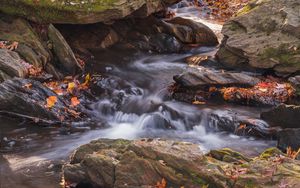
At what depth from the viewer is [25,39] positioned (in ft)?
34.9

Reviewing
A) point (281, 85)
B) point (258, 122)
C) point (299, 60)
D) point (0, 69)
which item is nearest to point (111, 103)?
point (0, 69)

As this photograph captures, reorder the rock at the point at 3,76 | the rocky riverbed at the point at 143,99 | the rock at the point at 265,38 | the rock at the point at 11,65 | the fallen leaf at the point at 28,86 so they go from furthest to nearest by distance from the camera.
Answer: the rock at the point at 265,38 → the rock at the point at 11,65 → the rock at the point at 3,76 → the fallen leaf at the point at 28,86 → the rocky riverbed at the point at 143,99

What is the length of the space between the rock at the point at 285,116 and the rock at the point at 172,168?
9.60 feet

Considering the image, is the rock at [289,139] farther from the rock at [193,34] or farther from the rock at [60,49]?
the rock at [193,34]

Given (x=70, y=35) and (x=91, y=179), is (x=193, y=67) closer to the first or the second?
(x=70, y=35)

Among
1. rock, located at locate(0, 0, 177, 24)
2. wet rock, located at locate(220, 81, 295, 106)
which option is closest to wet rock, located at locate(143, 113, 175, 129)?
wet rock, located at locate(220, 81, 295, 106)

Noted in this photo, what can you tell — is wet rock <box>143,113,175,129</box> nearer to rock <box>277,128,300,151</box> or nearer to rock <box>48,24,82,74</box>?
rock <box>277,128,300,151</box>

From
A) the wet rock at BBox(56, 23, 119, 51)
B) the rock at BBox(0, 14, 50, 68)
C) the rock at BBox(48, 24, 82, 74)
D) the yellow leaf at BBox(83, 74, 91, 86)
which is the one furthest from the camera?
the wet rock at BBox(56, 23, 119, 51)

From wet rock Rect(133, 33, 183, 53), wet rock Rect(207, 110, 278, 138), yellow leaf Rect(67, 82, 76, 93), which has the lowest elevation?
wet rock Rect(207, 110, 278, 138)

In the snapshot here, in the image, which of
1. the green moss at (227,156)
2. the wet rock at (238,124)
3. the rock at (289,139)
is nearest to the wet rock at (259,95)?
the wet rock at (238,124)

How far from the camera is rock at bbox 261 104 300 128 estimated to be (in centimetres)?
834

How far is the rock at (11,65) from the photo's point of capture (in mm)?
9266

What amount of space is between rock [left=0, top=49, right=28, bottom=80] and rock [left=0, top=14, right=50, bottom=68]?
1.49ft

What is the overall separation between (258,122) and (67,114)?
4.10m
